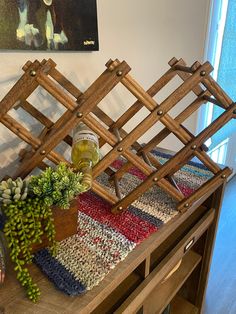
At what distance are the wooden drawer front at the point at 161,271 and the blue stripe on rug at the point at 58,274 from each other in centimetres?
17

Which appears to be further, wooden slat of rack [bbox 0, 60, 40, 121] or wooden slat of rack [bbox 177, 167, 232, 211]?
wooden slat of rack [bbox 177, 167, 232, 211]

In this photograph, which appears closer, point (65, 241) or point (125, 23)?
point (65, 241)

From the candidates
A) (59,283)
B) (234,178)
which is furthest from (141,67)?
(234,178)

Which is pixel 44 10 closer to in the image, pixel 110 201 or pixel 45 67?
pixel 45 67

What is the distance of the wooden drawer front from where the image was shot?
66 cm

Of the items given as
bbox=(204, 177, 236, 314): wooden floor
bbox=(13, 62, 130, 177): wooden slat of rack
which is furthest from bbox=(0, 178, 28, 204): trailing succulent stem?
bbox=(204, 177, 236, 314): wooden floor

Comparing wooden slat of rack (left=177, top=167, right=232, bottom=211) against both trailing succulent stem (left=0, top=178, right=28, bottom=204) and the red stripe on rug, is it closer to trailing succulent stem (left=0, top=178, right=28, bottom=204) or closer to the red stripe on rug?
the red stripe on rug

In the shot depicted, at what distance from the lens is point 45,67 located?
0.58m

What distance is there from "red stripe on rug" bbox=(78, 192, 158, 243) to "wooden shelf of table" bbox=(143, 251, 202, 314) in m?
0.30

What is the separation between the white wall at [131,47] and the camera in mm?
842

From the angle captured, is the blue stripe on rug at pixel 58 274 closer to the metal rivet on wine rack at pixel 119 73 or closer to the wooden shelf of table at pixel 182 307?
the metal rivet on wine rack at pixel 119 73

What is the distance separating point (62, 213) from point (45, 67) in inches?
13.2

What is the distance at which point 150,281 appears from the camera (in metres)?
0.71

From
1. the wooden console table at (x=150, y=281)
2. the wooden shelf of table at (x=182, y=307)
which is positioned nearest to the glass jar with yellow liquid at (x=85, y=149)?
the wooden console table at (x=150, y=281)
